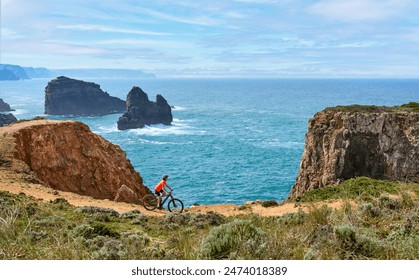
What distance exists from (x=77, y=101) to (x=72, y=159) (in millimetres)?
143661

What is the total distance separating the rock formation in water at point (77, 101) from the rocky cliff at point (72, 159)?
447ft

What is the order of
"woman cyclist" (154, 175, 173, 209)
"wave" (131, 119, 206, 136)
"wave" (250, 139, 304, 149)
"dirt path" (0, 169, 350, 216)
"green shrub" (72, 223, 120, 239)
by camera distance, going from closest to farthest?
1. "green shrub" (72, 223, 120, 239)
2. "woman cyclist" (154, 175, 173, 209)
3. "dirt path" (0, 169, 350, 216)
4. "wave" (250, 139, 304, 149)
5. "wave" (131, 119, 206, 136)

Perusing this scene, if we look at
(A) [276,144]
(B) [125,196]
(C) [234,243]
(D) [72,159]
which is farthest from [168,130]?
(C) [234,243]

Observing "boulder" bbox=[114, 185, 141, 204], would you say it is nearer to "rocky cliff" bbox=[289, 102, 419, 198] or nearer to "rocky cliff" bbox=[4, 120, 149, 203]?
"rocky cliff" bbox=[4, 120, 149, 203]

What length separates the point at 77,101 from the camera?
171 metres

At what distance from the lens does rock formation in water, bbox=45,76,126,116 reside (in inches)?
6673

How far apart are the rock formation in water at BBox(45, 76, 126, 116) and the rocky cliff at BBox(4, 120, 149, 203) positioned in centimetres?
13631

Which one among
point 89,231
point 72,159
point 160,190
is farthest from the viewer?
point 72,159

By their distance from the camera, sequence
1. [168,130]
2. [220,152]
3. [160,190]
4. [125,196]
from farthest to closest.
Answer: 1. [168,130]
2. [220,152]
3. [125,196]
4. [160,190]

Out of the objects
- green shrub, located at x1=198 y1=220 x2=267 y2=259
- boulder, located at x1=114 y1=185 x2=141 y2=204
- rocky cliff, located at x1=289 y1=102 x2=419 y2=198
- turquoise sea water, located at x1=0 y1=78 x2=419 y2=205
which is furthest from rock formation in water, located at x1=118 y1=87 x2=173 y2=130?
green shrub, located at x1=198 y1=220 x2=267 y2=259

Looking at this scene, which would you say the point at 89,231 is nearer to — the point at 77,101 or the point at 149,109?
the point at 149,109

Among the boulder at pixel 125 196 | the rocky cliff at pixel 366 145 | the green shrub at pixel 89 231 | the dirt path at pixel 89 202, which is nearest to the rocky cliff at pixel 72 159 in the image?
the boulder at pixel 125 196

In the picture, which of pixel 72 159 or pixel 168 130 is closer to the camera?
pixel 72 159
